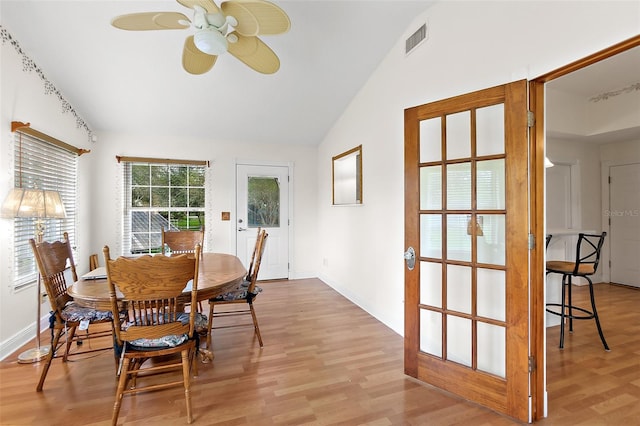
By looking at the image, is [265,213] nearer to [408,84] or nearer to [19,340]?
[408,84]

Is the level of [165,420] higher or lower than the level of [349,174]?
lower

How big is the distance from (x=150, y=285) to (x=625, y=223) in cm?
670

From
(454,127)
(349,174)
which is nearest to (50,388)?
(454,127)

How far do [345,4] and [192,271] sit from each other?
2477 millimetres

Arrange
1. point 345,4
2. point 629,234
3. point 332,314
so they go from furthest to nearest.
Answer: point 629,234 → point 332,314 → point 345,4

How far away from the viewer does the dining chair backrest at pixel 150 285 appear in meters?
1.59

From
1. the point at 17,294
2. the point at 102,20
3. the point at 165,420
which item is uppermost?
the point at 102,20

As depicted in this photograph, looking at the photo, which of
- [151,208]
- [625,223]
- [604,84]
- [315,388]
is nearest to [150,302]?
[315,388]

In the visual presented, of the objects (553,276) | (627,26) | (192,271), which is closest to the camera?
(627,26)

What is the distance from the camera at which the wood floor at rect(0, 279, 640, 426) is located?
180 centimetres

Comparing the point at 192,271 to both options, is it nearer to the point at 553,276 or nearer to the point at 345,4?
the point at 345,4

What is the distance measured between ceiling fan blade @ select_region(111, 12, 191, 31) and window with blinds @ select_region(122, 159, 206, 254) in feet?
9.77

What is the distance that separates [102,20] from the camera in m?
2.59

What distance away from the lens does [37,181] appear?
3.07m
